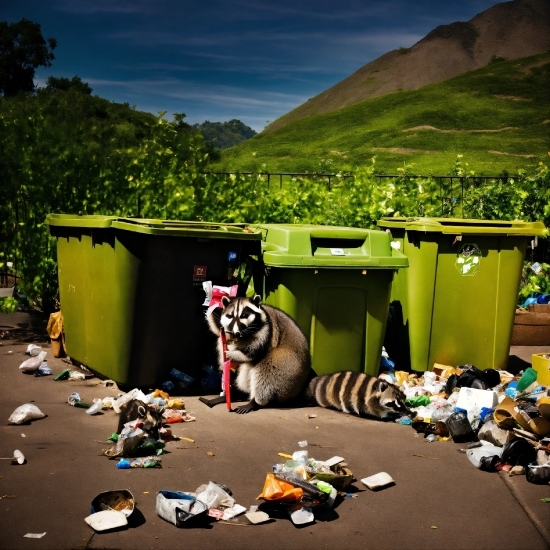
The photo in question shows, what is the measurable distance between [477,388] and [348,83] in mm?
56162

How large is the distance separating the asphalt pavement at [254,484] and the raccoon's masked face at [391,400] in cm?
13

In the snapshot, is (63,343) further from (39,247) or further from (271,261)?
(271,261)

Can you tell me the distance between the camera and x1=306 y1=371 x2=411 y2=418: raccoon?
4926 millimetres

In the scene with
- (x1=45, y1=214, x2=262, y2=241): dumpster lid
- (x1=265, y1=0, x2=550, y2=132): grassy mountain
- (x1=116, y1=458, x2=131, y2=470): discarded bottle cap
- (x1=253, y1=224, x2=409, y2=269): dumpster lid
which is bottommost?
(x1=116, y1=458, x2=131, y2=470): discarded bottle cap

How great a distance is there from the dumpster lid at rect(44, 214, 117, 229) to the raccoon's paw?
62.2 inches

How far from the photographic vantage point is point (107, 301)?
517cm

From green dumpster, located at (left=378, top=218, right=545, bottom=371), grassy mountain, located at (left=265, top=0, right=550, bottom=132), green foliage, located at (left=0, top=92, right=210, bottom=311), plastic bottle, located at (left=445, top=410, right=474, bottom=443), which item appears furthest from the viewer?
grassy mountain, located at (left=265, top=0, right=550, bottom=132)

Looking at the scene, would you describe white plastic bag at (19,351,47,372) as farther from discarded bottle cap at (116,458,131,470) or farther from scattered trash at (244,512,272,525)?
scattered trash at (244,512,272,525)

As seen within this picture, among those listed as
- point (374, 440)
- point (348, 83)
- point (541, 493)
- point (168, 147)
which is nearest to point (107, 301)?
point (374, 440)

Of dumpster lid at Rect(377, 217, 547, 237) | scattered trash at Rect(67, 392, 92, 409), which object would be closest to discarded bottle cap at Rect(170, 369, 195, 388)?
scattered trash at Rect(67, 392, 92, 409)

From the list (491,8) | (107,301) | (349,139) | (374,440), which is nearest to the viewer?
(374,440)

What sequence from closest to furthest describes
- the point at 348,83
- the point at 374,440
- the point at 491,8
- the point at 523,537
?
the point at 523,537, the point at 374,440, the point at 348,83, the point at 491,8

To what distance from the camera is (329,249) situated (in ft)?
17.6

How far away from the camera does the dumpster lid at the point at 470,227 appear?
578 cm
